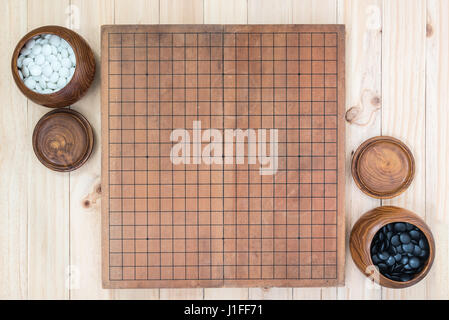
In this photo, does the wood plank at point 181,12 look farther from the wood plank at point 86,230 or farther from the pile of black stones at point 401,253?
the pile of black stones at point 401,253

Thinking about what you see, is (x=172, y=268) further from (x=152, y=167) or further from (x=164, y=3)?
(x=164, y=3)

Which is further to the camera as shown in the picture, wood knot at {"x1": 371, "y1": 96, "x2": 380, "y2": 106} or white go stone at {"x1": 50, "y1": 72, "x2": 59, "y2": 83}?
wood knot at {"x1": 371, "y1": 96, "x2": 380, "y2": 106}

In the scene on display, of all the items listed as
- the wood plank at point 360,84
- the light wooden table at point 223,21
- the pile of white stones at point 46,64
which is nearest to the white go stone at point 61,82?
the pile of white stones at point 46,64

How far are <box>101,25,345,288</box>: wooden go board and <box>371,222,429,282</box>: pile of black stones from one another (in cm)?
10

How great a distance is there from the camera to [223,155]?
832 millimetres

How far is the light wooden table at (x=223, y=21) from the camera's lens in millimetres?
882

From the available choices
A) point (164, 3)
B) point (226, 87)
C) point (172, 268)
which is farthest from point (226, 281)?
point (164, 3)

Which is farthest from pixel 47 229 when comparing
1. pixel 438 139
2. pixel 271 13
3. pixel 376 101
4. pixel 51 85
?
pixel 438 139

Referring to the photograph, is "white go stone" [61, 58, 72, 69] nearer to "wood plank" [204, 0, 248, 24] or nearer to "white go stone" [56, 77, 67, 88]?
"white go stone" [56, 77, 67, 88]

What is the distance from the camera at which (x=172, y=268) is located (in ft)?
2.73

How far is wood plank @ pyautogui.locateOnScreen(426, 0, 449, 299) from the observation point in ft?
2.93

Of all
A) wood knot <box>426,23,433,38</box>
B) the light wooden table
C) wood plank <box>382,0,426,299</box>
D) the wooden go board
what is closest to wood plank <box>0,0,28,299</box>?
the light wooden table

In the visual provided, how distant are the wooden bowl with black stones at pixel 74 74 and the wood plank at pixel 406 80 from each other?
0.78m

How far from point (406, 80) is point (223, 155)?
0.54 m
